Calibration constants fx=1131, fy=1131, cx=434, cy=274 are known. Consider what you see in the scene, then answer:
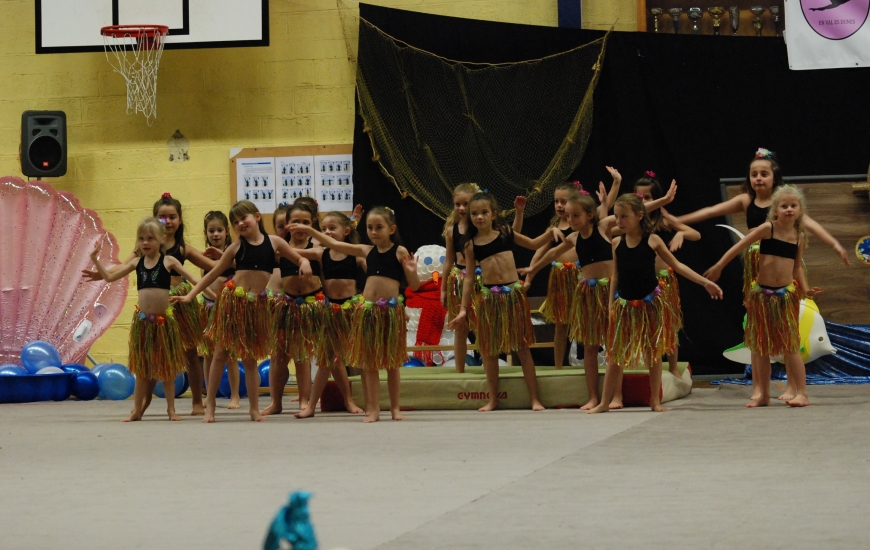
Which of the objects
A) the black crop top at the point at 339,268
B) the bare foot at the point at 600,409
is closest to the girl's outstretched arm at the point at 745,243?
the bare foot at the point at 600,409

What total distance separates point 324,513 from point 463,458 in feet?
3.40

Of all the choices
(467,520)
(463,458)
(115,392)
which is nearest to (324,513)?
(467,520)

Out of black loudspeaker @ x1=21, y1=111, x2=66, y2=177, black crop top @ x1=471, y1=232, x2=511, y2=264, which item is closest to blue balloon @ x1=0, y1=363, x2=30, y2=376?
black loudspeaker @ x1=21, y1=111, x2=66, y2=177

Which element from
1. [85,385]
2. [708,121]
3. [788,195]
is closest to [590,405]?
[788,195]

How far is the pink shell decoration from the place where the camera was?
7879mm

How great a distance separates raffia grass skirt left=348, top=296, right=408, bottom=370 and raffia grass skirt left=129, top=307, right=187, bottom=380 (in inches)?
36.1

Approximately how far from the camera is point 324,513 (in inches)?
100

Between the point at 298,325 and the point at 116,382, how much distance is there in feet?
7.17

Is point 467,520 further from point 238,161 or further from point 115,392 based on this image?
point 238,161

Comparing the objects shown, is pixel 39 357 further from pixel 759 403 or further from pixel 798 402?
pixel 798 402

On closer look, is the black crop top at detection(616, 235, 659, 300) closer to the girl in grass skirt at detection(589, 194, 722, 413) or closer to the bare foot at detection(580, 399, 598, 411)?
the girl in grass skirt at detection(589, 194, 722, 413)

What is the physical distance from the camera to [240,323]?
538cm

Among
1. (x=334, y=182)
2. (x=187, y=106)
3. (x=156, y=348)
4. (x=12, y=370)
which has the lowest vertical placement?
(x=12, y=370)

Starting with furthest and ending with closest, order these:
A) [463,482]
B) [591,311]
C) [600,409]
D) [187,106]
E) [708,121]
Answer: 1. [187,106]
2. [708,121]
3. [591,311]
4. [600,409]
5. [463,482]
